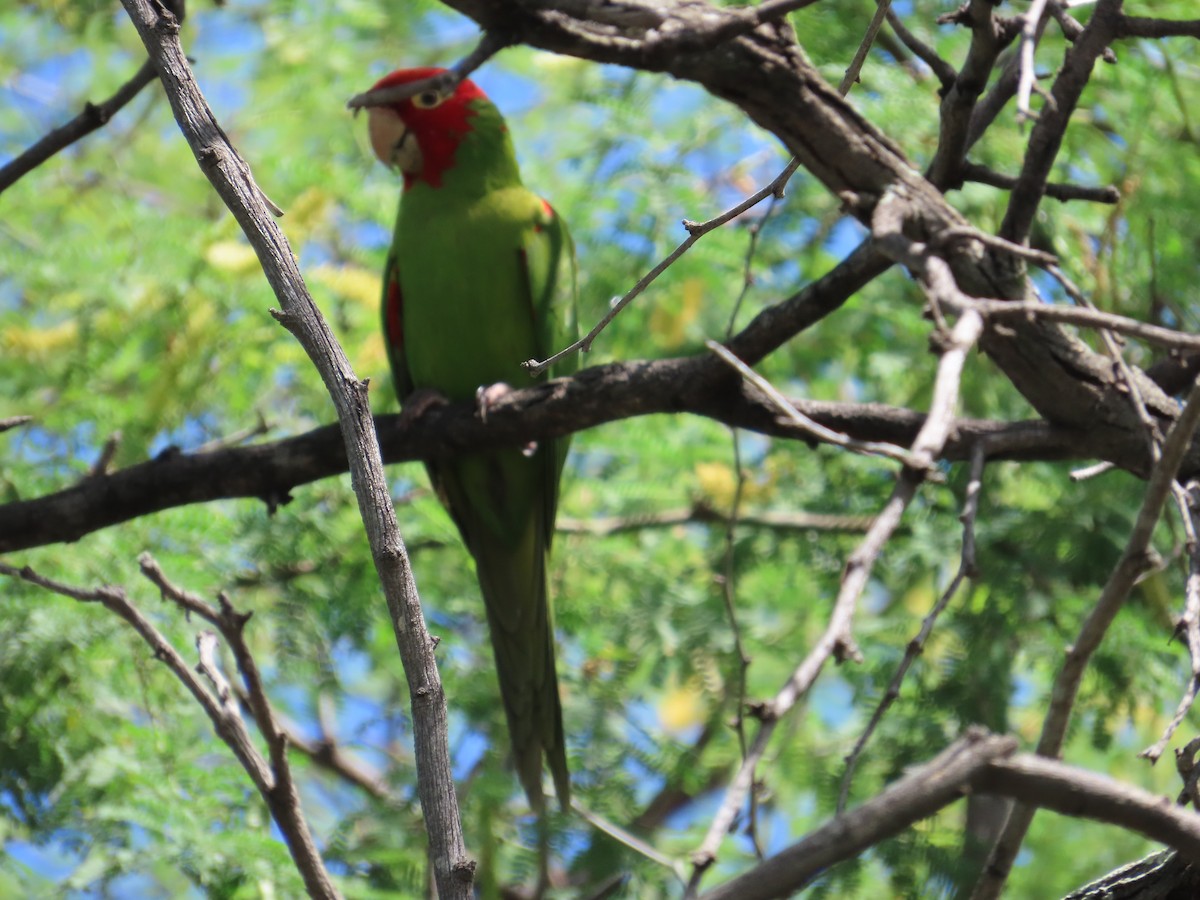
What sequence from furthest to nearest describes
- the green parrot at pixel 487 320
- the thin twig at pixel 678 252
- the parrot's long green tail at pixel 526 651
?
the green parrot at pixel 487 320
the parrot's long green tail at pixel 526 651
the thin twig at pixel 678 252

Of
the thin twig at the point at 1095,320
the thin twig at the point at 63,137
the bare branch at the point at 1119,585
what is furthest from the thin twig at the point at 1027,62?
the thin twig at the point at 63,137

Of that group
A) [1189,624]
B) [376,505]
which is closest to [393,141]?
[376,505]

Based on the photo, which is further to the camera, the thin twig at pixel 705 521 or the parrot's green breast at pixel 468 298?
the thin twig at pixel 705 521

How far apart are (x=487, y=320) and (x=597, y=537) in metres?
1.46

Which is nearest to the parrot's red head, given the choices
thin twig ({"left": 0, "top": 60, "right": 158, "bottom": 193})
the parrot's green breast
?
the parrot's green breast

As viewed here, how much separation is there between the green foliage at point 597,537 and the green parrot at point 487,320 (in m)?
0.52

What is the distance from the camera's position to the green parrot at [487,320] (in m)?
4.18

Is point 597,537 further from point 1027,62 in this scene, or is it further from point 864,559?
point 864,559

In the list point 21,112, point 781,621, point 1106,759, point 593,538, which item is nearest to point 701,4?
point 593,538

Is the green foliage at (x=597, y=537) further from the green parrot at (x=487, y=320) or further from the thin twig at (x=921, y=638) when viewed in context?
the thin twig at (x=921, y=638)

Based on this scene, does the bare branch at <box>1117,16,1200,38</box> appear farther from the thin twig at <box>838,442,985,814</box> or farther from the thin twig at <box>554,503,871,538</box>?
the thin twig at <box>554,503,871,538</box>

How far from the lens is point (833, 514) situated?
16.2ft

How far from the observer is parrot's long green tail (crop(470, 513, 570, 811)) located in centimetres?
371

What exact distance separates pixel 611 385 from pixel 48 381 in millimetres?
2847
